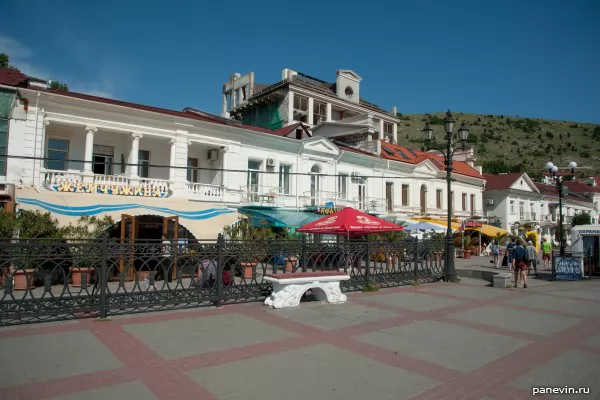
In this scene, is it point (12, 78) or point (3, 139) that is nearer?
point (3, 139)

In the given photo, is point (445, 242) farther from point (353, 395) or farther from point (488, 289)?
point (353, 395)

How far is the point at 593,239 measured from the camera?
17219mm

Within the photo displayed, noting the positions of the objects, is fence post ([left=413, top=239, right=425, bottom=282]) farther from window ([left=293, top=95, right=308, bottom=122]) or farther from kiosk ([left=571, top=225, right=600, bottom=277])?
window ([left=293, top=95, right=308, bottom=122])

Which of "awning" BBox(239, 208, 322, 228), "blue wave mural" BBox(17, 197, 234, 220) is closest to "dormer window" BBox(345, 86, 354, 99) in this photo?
"awning" BBox(239, 208, 322, 228)

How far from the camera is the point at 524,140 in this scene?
11231 cm

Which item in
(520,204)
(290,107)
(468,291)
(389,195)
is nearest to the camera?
(468,291)

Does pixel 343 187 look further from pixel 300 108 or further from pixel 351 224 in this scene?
pixel 351 224

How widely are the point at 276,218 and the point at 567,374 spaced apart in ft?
51.5

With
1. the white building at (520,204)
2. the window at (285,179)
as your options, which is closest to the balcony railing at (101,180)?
the window at (285,179)

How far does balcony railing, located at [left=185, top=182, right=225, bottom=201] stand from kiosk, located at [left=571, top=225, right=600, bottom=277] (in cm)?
1611

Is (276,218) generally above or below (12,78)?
below

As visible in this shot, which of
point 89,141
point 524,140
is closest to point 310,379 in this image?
point 89,141

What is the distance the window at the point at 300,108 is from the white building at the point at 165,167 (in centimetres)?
931

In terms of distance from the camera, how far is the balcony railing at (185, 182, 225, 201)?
1908 cm
